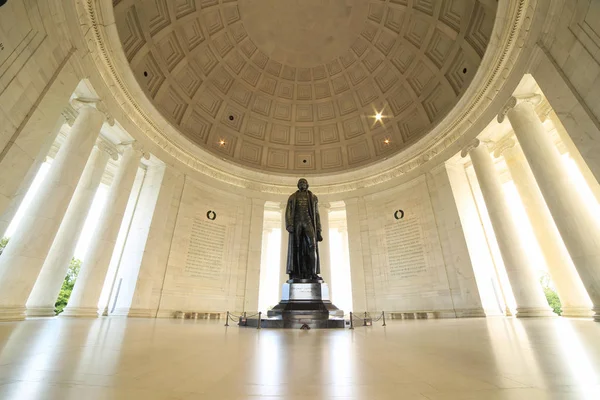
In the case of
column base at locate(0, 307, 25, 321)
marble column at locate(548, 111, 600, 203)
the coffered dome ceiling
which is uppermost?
the coffered dome ceiling

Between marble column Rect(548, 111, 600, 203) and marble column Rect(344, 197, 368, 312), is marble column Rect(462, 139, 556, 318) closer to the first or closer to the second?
marble column Rect(548, 111, 600, 203)

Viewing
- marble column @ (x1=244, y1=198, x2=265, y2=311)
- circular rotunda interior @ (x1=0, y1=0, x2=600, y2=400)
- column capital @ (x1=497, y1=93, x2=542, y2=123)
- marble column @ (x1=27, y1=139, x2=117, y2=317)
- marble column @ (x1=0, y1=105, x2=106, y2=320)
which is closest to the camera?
circular rotunda interior @ (x1=0, y1=0, x2=600, y2=400)

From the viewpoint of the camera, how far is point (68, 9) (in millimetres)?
8844

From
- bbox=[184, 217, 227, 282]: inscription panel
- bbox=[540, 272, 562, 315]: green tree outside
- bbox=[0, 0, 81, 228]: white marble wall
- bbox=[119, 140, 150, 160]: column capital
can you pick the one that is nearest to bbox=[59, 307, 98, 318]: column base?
bbox=[0, 0, 81, 228]: white marble wall

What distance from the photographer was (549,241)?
11.2 metres

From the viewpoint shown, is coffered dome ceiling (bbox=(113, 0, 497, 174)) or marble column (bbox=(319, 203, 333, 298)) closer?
coffered dome ceiling (bbox=(113, 0, 497, 174))

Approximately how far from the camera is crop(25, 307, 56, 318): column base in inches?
351

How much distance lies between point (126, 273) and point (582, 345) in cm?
1542

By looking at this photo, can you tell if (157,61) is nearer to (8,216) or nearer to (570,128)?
(8,216)

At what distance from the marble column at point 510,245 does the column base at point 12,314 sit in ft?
55.2

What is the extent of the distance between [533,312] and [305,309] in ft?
30.3

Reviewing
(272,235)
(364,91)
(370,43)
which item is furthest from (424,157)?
(272,235)

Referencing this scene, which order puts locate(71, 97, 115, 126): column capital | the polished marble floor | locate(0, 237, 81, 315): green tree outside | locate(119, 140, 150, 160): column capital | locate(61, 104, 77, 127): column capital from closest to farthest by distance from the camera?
1. the polished marble floor
2. locate(71, 97, 115, 126): column capital
3. locate(61, 104, 77, 127): column capital
4. locate(119, 140, 150, 160): column capital
5. locate(0, 237, 81, 315): green tree outside

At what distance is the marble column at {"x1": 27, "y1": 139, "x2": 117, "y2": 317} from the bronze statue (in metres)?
8.85
